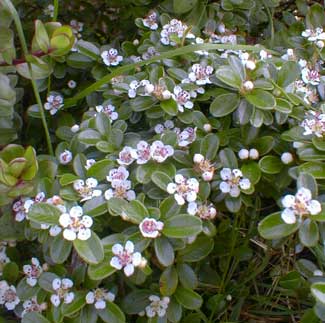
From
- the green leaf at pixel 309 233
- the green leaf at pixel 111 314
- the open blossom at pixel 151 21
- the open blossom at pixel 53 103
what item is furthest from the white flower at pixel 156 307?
the open blossom at pixel 151 21

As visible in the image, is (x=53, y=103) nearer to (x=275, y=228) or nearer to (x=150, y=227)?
(x=150, y=227)

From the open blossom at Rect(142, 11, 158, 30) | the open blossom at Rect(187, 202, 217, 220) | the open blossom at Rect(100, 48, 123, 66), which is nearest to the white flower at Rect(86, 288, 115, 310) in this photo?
the open blossom at Rect(187, 202, 217, 220)

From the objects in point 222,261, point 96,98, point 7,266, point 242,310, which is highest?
point 96,98

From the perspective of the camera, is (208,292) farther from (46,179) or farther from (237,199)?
(46,179)

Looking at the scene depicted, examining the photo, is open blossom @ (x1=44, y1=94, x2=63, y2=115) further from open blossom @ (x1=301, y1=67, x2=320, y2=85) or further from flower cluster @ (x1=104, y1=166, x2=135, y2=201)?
open blossom @ (x1=301, y1=67, x2=320, y2=85)

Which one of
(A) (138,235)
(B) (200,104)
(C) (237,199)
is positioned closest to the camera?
(A) (138,235)

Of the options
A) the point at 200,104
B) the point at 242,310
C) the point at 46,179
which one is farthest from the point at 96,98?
the point at 242,310

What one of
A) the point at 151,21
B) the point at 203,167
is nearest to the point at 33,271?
the point at 203,167

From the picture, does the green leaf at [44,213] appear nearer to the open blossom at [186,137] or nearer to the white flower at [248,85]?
the open blossom at [186,137]
